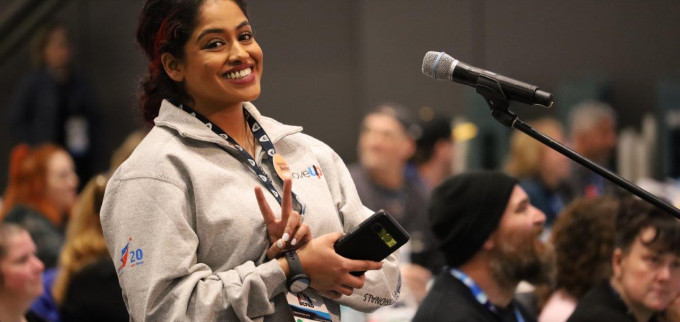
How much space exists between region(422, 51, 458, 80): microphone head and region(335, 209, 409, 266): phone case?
0.95 ft

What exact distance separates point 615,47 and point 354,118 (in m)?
2.01

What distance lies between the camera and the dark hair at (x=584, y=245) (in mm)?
3229

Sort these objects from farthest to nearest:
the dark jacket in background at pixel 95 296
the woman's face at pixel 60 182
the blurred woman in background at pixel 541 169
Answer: the blurred woman in background at pixel 541 169
the woman's face at pixel 60 182
the dark jacket in background at pixel 95 296

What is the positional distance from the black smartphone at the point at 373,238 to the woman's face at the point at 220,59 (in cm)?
33

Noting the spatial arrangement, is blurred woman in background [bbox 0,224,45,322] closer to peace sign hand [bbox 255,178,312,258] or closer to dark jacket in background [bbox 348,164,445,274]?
peace sign hand [bbox 255,178,312,258]

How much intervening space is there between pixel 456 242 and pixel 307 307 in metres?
1.21

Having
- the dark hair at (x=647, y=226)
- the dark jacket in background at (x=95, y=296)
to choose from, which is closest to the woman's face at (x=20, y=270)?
the dark jacket in background at (x=95, y=296)

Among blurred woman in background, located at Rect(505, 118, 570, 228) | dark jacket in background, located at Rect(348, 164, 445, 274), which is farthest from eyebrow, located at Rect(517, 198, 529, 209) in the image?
blurred woman in background, located at Rect(505, 118, 570, 228)

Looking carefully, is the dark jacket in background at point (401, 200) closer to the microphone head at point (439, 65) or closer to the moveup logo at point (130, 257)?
the microphone head at point (439, 65)

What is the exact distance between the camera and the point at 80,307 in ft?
11.9

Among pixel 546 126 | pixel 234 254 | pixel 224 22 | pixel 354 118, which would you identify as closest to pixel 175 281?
pixel 234 254

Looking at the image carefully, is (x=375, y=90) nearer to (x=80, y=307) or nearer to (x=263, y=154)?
(x=80, y=307)

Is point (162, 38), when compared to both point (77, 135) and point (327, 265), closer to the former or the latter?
point (327, 265)

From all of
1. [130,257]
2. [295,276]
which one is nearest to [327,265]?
[295,276]
